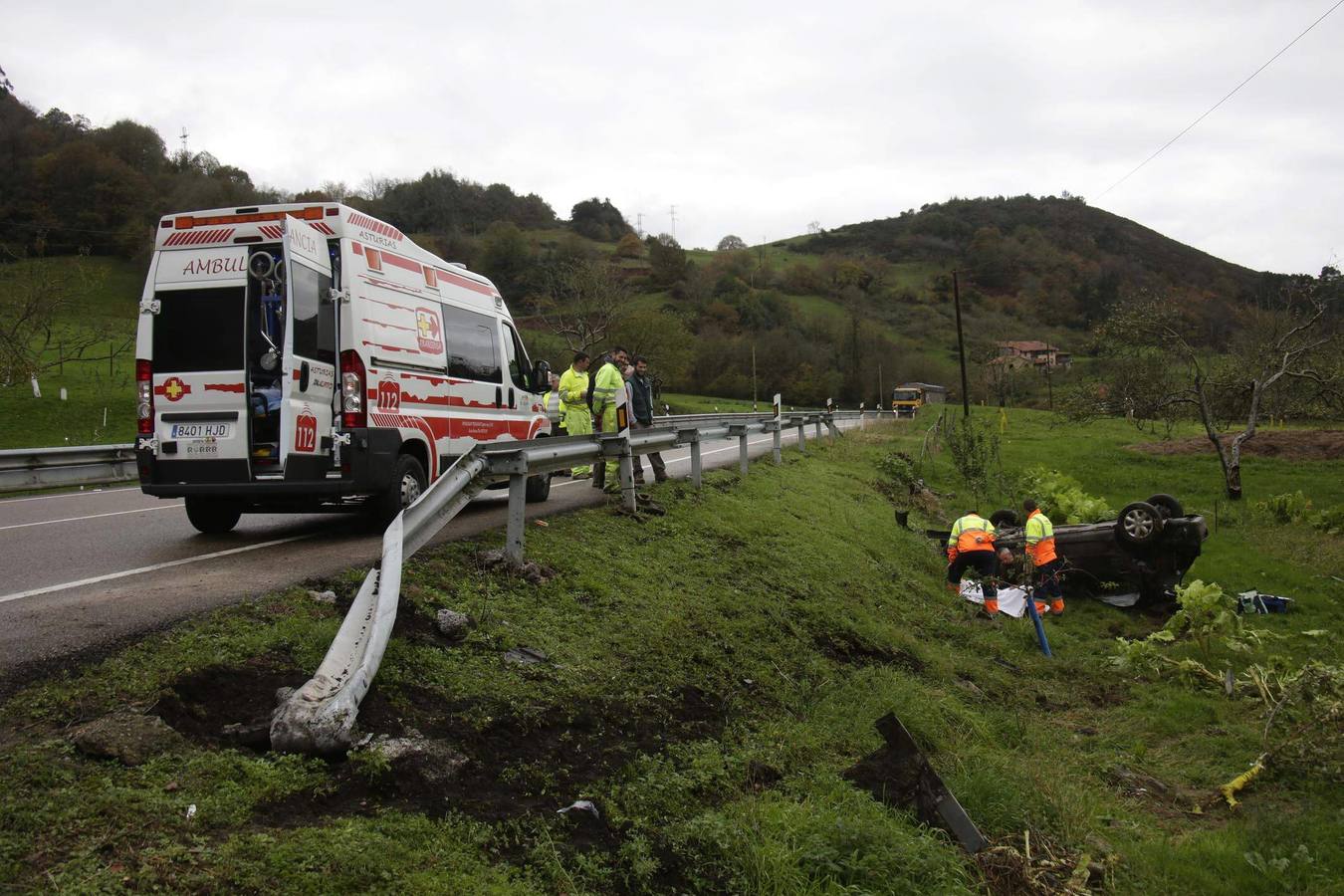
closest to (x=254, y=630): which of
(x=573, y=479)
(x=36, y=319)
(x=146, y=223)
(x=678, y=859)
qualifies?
(x=678, y=859)

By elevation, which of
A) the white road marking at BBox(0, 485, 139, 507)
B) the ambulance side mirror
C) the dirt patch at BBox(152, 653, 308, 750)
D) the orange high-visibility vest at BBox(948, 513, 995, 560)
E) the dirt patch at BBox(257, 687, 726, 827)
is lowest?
the orange high-visibility vest at BBox(948, 513, 995, 560)

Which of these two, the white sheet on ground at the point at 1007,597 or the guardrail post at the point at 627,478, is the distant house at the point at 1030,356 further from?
the guardrail post at the point at 627,478

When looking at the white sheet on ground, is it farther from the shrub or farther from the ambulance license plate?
the ambulance license plate

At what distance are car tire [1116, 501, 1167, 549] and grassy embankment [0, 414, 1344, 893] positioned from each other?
4053 mm

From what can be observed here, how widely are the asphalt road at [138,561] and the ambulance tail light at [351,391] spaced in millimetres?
1047

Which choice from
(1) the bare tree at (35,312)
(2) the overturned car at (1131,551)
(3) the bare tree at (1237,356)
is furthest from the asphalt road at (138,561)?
(3) the bare tree at (1237,356)

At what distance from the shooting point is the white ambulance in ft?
24.9

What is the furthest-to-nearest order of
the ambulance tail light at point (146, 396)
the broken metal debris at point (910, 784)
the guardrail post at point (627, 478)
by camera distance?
the guardrail post at point (627, 478), the ambulance tail light at point (146, 396), the broken metal debris at point (910, 784)

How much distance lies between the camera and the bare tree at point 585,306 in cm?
5125

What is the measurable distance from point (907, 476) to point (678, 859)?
63.6 feet

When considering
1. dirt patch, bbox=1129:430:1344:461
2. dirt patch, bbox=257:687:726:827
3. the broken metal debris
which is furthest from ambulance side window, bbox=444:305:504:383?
dirt patch, bbox=1129:430:1344:461

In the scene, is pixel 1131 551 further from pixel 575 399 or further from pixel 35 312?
pixel 35 312

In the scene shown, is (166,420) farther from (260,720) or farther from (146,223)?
(146,223)

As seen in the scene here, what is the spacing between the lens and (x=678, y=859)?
370cm
